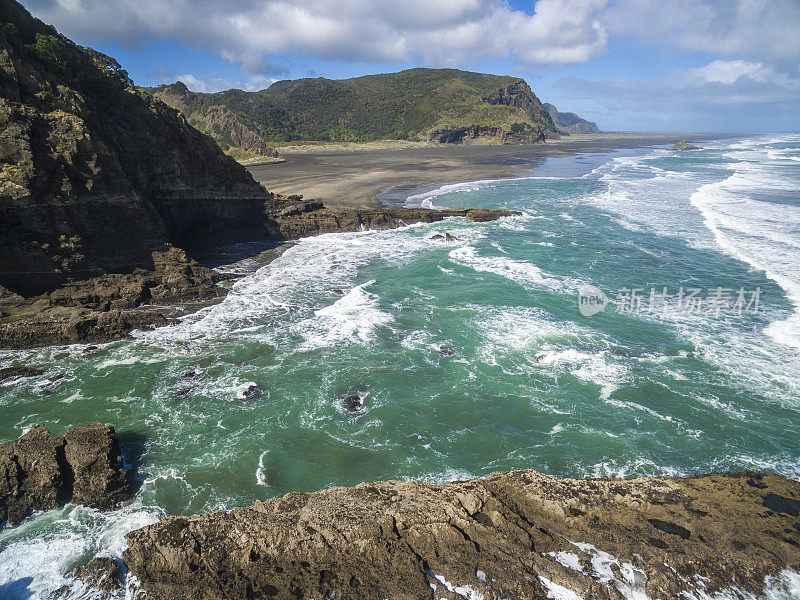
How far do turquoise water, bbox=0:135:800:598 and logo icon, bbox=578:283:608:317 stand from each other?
0.45 metres

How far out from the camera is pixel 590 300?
22.7 meters

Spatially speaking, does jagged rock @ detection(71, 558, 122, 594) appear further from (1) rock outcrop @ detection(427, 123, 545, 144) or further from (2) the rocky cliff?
(1) rock outcrop @ detection(427, 123, 545, 144)

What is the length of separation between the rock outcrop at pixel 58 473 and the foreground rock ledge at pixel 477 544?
3542 millimetres

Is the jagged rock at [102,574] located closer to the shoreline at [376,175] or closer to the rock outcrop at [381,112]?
the shoreline at [376,175]

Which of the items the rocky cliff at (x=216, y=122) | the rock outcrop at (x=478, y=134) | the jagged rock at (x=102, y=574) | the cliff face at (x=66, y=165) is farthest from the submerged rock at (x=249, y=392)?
the rock outcrop at (x=478, y=134)

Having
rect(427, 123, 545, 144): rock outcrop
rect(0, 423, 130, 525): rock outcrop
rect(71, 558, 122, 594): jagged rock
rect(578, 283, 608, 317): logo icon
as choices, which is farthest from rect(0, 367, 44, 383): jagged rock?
rect(427, 123, 545, 144): rock outcrop

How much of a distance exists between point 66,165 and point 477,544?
23766mm

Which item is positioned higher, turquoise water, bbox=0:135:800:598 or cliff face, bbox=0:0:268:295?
cliff face, bbox=0:0:268:295

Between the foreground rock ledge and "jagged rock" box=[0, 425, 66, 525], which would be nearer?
the foreground rock ledge

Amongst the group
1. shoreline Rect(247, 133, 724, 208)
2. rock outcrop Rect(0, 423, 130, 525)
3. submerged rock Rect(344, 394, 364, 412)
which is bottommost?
submerged rock Rect(344, 394, 364, 412)

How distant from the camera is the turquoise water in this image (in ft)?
39.2

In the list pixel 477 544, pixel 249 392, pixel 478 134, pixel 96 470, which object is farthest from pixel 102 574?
pixel 478 134

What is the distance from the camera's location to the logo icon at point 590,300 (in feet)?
70.5

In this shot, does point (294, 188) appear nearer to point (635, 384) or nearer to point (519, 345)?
point (519, 345)
